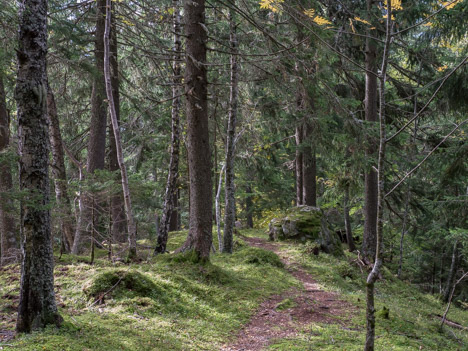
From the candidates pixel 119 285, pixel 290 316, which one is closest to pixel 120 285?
pixel 119 285

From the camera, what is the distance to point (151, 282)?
587 centimetres

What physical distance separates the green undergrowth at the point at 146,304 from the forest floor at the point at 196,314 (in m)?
0.01

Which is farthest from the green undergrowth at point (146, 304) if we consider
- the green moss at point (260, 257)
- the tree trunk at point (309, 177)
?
the tree trunk at point (309, 177)

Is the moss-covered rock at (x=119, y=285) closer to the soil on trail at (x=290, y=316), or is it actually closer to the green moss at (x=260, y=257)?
the soil on trail at (x=290, y=316)

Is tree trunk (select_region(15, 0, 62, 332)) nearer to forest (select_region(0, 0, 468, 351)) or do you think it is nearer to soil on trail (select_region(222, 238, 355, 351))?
forest (select_region(0, 0, 468, 351))

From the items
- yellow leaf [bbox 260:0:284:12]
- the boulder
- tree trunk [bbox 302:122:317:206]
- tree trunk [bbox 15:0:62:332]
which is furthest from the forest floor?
tree trunk [bbox 302:122:317:206]

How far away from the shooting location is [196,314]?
18.3 feet

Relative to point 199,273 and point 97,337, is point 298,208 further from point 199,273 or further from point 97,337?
point 97,337

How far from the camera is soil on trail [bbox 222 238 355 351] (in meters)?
5.04

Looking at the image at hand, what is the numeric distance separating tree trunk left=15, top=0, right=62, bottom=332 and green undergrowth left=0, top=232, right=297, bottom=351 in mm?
349

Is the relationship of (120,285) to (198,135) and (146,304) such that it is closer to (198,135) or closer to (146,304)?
(146,304)

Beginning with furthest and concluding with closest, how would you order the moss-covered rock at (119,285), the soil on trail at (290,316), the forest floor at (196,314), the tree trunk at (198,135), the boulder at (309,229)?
the boulder at (309,229)
the tree trunk at (198,135)
the moss-covered rock at (119,285)
the soil on trail at (290,316)
the forest floor at (196,314)

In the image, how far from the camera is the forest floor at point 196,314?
4094 mm

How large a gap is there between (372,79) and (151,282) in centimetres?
952
